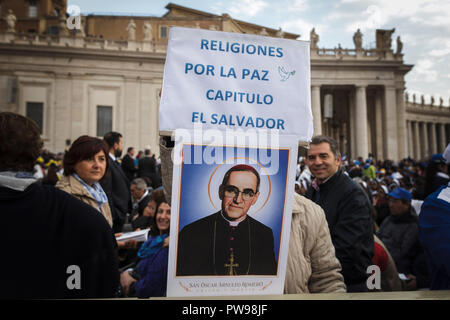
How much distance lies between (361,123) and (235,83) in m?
36.8

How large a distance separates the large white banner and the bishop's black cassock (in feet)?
1.54

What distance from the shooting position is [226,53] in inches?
70.0

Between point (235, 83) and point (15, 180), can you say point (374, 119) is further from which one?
point (15, 180)

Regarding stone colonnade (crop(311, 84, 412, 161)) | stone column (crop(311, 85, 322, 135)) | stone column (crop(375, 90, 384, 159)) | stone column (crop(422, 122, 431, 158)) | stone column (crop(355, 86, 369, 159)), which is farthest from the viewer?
stone column (crop(422, 122, 431, 158))

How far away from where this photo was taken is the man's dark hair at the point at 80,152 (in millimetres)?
3305

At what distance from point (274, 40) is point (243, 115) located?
0.43 meters

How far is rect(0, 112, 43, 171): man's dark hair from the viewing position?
1756 mm

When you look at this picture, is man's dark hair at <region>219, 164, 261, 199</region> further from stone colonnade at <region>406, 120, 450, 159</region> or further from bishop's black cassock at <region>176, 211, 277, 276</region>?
stone colonnade at <region>406, 120, 450, 159</region>

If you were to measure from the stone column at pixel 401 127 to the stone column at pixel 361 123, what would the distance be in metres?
4.04

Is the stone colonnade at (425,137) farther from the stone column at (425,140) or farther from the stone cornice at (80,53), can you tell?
the stone cornice at (80,53)

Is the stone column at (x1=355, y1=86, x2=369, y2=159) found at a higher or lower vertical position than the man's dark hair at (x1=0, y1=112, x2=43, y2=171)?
higher

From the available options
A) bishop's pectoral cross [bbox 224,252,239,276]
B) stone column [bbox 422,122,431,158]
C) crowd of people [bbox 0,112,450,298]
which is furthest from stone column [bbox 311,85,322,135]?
bishop's pectoral cross [bbox 224,252,239,276]
